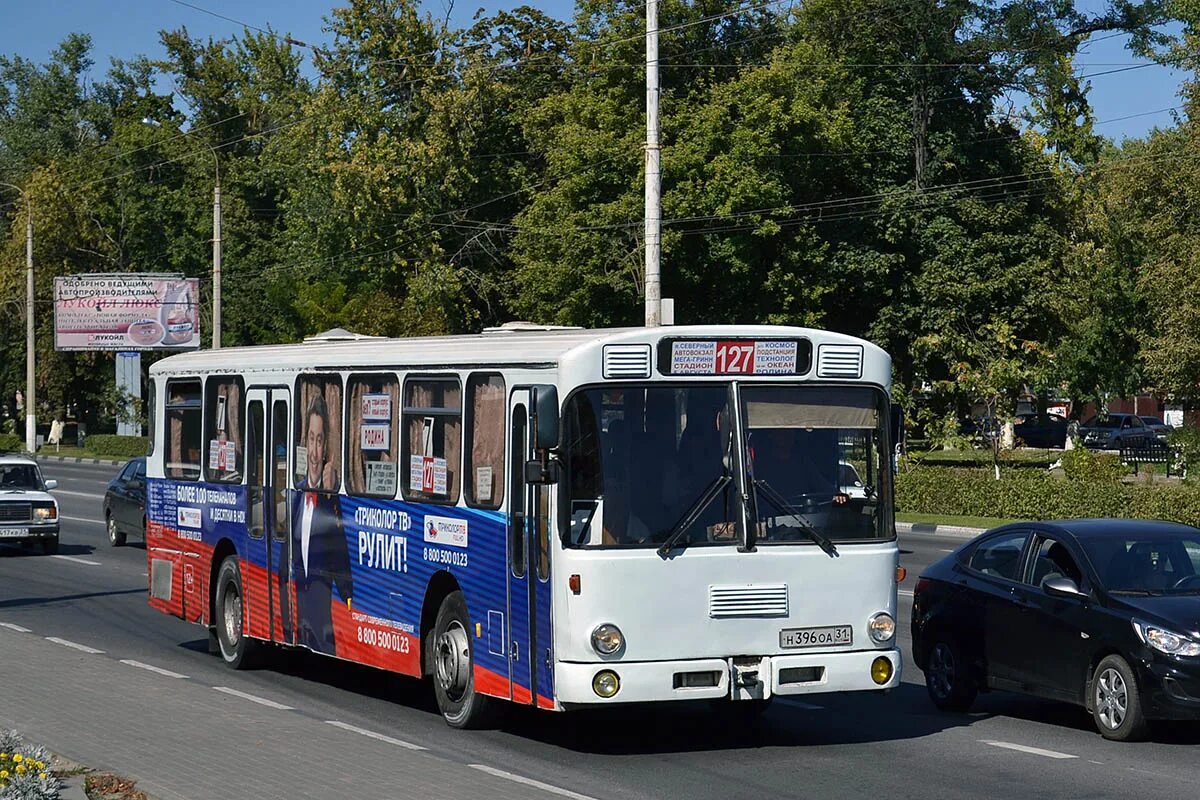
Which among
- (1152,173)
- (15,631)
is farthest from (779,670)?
(1152,173)

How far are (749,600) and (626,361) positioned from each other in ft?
5.59

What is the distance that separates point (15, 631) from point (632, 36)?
38314 mm

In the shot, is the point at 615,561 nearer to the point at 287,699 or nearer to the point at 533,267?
the point at 287,699

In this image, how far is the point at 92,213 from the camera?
291ft

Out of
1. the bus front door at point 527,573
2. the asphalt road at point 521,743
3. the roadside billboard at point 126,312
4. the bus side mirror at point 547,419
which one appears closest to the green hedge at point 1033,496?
the asphalt road at point 521,743

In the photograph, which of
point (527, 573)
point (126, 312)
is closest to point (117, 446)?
point (126, 312)

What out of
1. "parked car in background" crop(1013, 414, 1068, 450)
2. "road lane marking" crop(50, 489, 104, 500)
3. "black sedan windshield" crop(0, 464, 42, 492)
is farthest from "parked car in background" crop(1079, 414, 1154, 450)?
"black sedan windshield" crop(0, 464, 42, 492)

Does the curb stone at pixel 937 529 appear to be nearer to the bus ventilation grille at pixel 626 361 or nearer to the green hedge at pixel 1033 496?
the green hedge at pixel 1033 496

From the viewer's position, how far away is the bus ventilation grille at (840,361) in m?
11.4

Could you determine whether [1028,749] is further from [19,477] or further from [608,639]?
[19,477]

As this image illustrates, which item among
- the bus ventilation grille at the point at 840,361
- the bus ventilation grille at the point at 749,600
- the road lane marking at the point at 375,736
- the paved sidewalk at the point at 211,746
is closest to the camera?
the paved sidewalk at the point at 211,746

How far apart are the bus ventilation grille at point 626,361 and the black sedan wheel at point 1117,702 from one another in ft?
12.0

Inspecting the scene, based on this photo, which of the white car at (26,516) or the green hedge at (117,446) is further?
the green hedge at (117,446)

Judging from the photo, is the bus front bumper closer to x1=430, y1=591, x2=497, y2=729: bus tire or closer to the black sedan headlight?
x1=430, y1=591, x2=497, y2=729: bus tire
